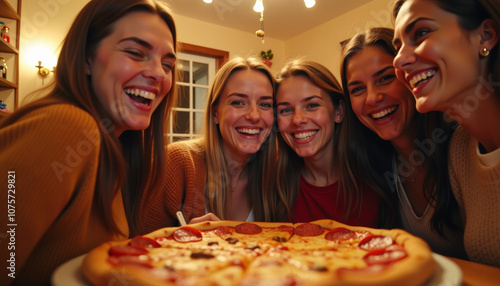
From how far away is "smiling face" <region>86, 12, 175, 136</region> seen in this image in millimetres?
1602

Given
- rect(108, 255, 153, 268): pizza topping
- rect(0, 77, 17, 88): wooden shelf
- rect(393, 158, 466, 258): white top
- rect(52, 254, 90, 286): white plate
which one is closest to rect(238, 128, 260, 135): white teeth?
rect(393, 158, 466, 258): white top

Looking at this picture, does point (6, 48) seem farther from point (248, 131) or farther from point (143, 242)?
point (143, 242)

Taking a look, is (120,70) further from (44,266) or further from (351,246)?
(351,246)

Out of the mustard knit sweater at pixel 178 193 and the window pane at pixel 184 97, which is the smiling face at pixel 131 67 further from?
the window pane at pixel 184 97

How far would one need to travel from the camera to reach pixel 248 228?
6.30 feet

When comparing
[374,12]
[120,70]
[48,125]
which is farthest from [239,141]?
[374,12]

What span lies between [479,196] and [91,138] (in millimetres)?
2012

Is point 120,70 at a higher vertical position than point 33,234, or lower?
higher

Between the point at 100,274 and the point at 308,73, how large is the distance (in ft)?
7.19

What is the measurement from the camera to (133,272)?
3.13 ft

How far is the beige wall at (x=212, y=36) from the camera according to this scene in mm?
5383

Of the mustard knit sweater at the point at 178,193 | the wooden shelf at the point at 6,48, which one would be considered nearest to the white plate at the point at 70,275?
the mustard knit sweater at the point at 178,193

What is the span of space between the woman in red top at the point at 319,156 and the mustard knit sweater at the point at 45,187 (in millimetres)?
1687

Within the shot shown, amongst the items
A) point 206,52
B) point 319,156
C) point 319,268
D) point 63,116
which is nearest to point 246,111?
point 319,156
